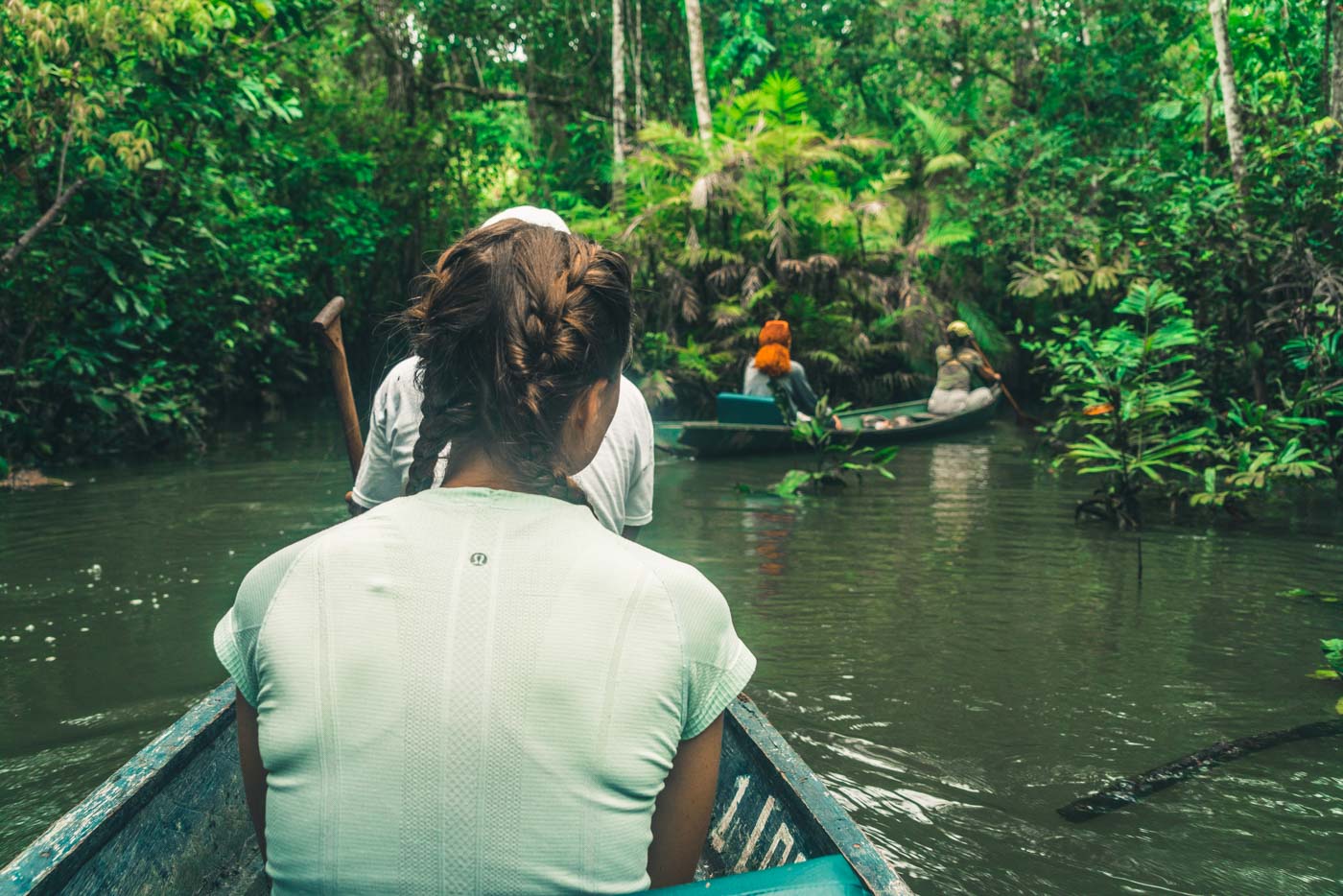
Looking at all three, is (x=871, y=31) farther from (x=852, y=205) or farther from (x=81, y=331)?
(x=81, y=331)

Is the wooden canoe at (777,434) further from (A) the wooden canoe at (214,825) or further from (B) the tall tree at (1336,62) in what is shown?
Answer: (A) the wooden canoe at (214,825)

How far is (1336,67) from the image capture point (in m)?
7.43

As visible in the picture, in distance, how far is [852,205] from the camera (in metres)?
14.3

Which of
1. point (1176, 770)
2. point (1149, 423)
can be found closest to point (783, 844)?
point (1176, 770)

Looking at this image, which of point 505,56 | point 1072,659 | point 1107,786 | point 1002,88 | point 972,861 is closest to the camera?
point 972,861

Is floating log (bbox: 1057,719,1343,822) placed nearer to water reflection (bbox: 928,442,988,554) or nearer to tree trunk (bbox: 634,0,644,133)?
water reflection (bbox: 928,442,988,554)

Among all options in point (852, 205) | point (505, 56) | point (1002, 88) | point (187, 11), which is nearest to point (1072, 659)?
point (187, 11)

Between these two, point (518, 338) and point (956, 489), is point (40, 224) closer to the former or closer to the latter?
point (956, 489)

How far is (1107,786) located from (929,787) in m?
0.52

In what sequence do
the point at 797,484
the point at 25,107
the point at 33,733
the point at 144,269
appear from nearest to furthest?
the point at 33,733
the point at 25,107
the point at 797,484
the point at 144,269

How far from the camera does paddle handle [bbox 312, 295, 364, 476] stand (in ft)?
10.4

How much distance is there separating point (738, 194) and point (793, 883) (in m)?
13.1

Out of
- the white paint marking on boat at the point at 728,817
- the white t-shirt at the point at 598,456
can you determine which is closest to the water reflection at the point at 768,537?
the white t-shirt at the point at 598,456

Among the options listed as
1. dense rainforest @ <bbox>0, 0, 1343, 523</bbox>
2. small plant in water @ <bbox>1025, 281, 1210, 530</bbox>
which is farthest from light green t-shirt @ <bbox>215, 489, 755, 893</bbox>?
small plant in water @ <bbox>1025, 281, 1210, 530</bbox>
